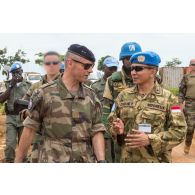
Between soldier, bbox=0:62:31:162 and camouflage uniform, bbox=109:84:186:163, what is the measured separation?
3.46 metres

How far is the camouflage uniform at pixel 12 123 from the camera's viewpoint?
7.20 meters

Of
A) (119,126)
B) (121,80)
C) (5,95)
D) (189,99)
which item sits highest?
(121,80)

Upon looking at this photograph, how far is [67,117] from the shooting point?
135 inches

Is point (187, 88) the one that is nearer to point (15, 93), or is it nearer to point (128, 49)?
point (15, 93)

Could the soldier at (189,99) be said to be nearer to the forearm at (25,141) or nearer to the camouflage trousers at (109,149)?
the camouflage trousers at (109,149)

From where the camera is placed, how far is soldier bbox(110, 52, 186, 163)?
369 cm

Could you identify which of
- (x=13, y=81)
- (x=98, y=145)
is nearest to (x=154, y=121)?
(x=98, y=145)

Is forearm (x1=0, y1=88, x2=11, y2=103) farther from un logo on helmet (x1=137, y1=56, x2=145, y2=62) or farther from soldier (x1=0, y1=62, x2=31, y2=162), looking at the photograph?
un logo on helmet (x1=137, y1=56, x2=145, y2=62)

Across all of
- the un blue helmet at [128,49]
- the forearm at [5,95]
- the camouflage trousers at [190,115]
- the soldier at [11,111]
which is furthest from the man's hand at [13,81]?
the camouflage trousers at [190,115]

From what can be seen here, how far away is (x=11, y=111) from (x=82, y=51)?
422cm

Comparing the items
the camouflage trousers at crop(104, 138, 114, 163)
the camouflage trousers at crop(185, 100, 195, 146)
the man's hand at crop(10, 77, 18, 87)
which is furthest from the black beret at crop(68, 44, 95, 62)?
the camouflage trousers at crop(185, 100, 195, 146)

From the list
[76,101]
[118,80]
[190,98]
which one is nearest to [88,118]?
[76,101]

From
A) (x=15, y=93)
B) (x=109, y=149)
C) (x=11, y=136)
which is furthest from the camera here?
(x=15, y=93)

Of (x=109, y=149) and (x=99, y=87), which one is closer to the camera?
(x=109, y=149)
